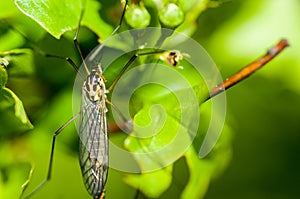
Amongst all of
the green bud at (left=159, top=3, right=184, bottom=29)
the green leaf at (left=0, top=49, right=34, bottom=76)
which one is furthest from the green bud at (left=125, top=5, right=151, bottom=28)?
the green leaf at (left=0, top=49, right=34, bottom=76)

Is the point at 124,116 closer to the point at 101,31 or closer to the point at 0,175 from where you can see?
the point at 101,31

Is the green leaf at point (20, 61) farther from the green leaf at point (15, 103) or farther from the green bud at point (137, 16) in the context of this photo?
the green bud at point (137, 16)

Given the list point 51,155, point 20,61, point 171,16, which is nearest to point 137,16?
point 171,16

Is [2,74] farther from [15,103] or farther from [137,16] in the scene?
[137,16]

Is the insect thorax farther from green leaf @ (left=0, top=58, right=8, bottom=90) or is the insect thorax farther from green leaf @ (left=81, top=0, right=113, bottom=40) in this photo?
green leaf @ (left=0, top=58, right=8, bottom=90)

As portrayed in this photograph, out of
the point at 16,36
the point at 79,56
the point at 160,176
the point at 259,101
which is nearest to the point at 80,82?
the point at 79,56
